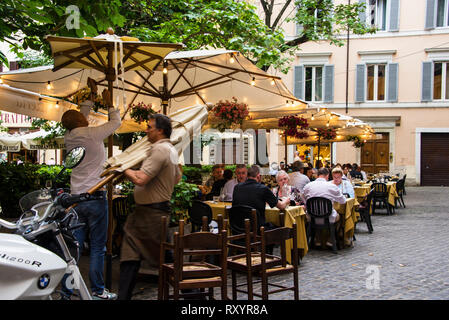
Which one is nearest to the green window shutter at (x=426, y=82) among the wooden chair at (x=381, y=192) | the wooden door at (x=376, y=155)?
the wooden door at (x=376, y=155)

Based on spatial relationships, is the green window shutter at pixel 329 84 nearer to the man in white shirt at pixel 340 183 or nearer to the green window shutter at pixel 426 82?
the green window shutter at pixel 426 82

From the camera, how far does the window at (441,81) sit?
82.1 feet

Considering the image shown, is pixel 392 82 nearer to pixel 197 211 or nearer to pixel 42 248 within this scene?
pixel 197 211

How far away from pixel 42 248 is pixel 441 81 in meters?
26.3

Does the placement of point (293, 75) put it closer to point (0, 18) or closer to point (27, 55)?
point (27, 55)

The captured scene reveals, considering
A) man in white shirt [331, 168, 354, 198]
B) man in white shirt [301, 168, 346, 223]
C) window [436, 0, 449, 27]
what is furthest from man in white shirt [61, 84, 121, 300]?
window [436, 0, 449, 27]

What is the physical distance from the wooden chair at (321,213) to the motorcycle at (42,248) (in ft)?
17.8

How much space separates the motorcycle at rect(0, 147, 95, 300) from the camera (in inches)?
92.7

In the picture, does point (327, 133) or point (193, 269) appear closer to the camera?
point (193, 269)

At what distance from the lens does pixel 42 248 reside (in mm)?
2566

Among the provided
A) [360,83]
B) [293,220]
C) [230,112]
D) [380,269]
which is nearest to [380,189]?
[230,112]

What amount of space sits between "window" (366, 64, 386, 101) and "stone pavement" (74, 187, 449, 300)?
1564 centimetres

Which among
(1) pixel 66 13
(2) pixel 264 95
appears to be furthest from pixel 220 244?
(2) pixel 264 95

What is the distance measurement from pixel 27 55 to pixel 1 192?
880 cm
